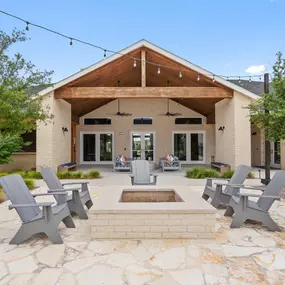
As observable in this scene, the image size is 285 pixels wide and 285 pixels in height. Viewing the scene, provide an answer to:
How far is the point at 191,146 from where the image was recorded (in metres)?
14.9

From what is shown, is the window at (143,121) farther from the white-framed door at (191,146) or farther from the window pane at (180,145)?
the window pane at (180,145)

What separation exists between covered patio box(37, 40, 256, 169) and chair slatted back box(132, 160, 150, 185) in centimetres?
362

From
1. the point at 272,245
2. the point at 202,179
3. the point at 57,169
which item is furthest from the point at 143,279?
the point at 57,169

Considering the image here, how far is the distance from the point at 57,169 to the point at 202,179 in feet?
19.6

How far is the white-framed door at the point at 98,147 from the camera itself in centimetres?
1499

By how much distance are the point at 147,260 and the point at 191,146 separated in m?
12.7

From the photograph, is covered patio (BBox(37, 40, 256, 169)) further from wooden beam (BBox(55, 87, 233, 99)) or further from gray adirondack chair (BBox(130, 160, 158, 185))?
gray adirondack chair (BBox(130, 160, 158, 185))

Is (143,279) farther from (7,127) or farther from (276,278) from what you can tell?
(7,127)

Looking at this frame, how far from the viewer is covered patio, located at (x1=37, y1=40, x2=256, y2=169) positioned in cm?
901

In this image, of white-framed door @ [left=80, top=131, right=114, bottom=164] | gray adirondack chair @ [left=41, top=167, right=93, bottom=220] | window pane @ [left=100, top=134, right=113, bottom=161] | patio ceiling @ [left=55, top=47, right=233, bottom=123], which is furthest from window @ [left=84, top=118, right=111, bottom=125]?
gray adirondack chair @ [left=41, top=167, right=93, bottom=220]

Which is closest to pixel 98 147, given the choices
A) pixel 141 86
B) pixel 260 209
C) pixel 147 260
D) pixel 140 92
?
pixel 141 86

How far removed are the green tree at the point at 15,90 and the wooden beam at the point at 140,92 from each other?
1.72 meters

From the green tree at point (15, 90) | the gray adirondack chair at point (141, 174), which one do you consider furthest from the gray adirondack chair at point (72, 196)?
the green tree at point (15, 90)

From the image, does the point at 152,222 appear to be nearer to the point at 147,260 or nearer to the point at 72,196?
the point at 147,260
